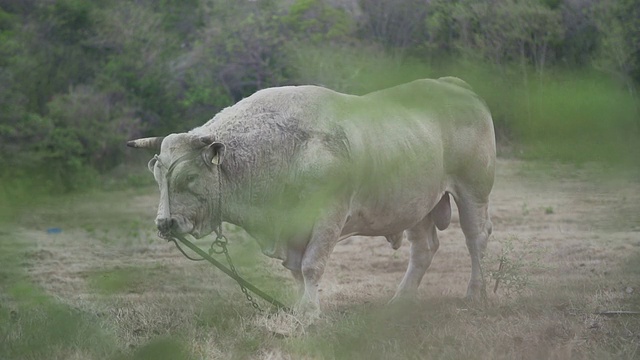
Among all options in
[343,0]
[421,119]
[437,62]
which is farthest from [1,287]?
[421,119]

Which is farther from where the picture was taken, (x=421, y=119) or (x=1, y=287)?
(x=421, y=119)

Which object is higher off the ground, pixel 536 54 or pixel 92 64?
pixel 536 54

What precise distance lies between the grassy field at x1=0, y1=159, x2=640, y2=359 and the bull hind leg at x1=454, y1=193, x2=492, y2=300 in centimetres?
12

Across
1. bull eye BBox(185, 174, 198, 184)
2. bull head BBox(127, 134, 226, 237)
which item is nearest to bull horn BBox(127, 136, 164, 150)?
bull head BBox(127, 134, 226, 237)

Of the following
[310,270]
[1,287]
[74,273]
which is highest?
[1,287]

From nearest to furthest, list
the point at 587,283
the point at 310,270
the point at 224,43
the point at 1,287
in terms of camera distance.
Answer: the point at 1,287 → the point at 310,270 → the point at 587,283 → the point at 224,43

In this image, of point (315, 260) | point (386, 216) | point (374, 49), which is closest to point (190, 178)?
point (315, 260)

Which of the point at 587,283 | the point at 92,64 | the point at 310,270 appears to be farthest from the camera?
the point at 92,64

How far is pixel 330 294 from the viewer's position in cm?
805

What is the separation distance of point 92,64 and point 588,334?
47.3 feet

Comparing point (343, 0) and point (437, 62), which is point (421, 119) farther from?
point (437, 62)

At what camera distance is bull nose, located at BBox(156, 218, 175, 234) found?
5.63 metres

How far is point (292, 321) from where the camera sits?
546 centimetres

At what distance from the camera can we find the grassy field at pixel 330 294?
1443 millimetres
